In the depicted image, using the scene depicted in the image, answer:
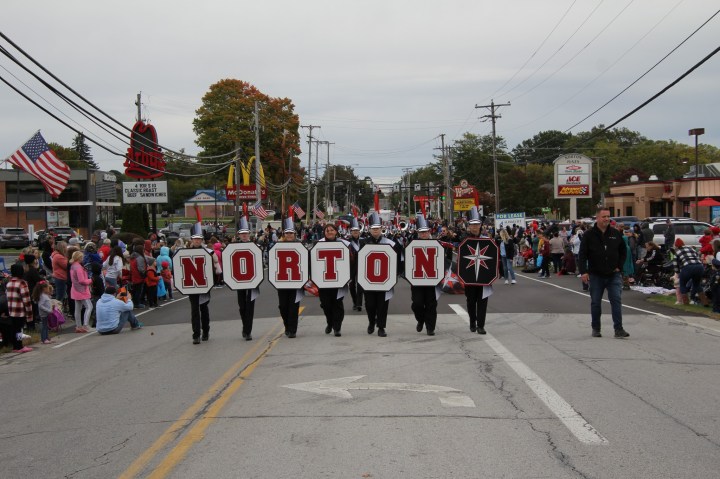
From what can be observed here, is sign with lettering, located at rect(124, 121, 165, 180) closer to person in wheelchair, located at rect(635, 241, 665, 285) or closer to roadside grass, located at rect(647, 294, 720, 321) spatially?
person in wheelchair, located at rect(635, 241, 665, 285)

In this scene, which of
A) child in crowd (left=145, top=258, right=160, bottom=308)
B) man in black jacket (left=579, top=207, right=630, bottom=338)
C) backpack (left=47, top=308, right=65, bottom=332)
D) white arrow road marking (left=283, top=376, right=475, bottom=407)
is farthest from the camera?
child in crowd (left=145, top=258, right=160, bottom=308)

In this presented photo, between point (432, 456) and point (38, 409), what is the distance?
4831 millimetres

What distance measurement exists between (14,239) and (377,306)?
46.6 meters

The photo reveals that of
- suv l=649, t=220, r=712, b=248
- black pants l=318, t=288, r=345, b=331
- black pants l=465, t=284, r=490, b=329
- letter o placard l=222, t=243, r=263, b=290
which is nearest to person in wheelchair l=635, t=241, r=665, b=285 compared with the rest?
suv l=649, t=220, r=712, b=248

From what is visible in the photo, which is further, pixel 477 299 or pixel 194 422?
pixel 477 299

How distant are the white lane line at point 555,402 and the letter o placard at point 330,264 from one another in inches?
118

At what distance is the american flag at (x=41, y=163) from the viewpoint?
25.0 m

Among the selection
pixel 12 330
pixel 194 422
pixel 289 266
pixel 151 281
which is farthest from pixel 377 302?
pixel 151 281

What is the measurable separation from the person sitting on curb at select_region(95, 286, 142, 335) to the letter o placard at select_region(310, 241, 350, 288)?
15.2ft

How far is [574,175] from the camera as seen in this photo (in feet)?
187

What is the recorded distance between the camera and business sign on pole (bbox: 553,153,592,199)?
186 feet

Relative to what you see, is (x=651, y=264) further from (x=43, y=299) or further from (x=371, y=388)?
(x=43, y=299)

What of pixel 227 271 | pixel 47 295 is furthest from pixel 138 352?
pixel 47 295

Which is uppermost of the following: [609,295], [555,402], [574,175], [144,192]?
[574,175]
